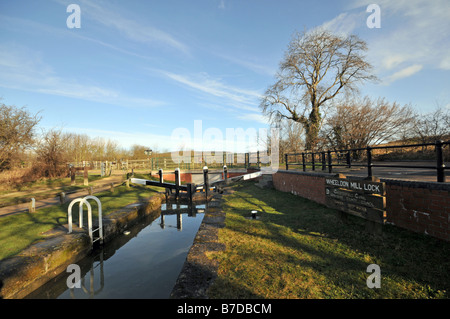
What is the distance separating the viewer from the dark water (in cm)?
370

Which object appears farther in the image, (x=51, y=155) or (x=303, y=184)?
(x=51, y=155)

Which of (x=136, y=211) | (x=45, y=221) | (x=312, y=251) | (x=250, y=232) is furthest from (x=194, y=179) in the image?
(x=312, y=251)

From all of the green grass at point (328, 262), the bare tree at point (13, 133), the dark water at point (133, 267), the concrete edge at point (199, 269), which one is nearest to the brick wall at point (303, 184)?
the green grass at point (328, 262)

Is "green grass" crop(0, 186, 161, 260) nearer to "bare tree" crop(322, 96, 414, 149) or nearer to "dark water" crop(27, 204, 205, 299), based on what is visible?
"dark water" crop(27, 204, 205, 299)

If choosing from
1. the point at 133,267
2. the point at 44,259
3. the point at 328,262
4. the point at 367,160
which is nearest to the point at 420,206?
the point at 328,262

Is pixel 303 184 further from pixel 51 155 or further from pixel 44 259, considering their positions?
pixel 51 155

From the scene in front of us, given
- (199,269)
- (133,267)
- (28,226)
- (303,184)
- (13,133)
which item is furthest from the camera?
(13,133)

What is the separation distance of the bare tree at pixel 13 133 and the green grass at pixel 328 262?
1567cm

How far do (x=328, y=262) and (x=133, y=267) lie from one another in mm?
3882

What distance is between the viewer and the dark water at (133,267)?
146 inches

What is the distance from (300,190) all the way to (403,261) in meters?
5.88

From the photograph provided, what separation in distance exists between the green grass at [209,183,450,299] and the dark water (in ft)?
4.20

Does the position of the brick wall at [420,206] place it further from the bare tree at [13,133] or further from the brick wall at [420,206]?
the bare tree at [13,133]

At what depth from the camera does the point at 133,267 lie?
15.2 ft
